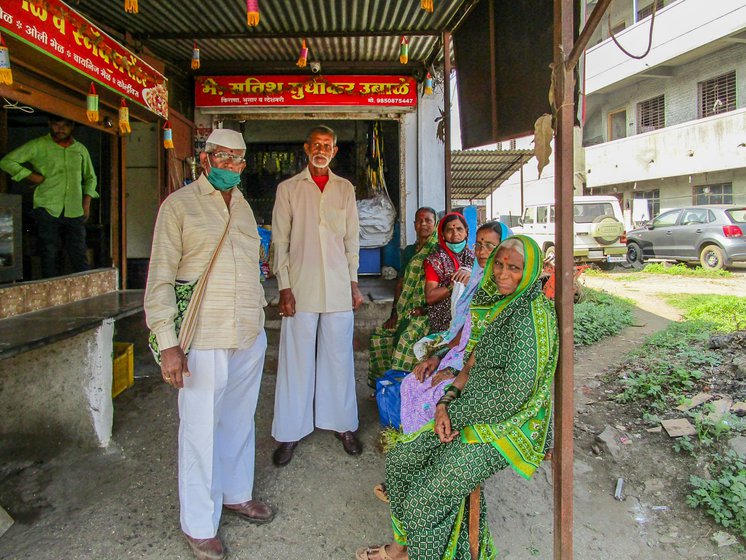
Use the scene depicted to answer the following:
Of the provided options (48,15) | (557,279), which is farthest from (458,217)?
(48,15)

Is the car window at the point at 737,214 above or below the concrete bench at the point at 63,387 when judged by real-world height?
above

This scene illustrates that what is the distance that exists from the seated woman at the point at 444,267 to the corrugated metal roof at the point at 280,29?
6.45 feet

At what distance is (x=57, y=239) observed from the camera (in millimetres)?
4523

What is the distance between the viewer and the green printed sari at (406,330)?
3635 millimetres

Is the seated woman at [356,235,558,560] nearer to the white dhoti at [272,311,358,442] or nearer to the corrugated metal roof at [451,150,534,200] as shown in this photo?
the white dhoti at [272,311,358,442]

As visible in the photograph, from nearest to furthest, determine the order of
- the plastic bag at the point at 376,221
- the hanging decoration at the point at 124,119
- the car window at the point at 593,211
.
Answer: the hanging decoration at the point at 124,119, the plastic bag at the point at 376,221, the car window at the point at 593,211

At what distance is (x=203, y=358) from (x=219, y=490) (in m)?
0.67

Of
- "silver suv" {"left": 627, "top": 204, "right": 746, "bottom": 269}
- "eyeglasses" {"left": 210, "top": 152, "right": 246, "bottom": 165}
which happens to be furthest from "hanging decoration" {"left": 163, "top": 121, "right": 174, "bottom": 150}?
"silver suv" {"left": 627, "top": 204, "right": 746, "bottom": 269}

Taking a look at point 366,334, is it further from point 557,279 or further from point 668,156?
point 668,156

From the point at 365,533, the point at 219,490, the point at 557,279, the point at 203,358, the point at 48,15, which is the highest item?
the point at 48,15

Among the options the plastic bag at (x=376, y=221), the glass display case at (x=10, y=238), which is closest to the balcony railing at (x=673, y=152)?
the plastic bag at (x=376, y=221)

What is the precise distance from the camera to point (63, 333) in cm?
279

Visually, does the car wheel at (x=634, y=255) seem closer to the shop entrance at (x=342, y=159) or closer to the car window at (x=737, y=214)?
the car window at (x=737, y=214)

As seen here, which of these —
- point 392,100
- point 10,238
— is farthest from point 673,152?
point 10,238
